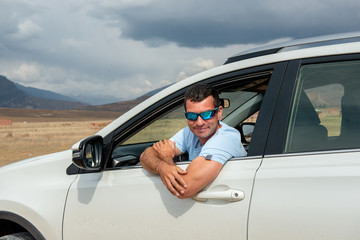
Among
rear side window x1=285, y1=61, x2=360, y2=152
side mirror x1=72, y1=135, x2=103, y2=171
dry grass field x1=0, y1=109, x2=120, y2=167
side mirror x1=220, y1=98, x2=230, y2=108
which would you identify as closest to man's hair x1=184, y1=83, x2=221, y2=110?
side mirror x1=220, y1=98, x2=230, y2=108

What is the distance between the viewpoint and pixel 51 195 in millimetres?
2504

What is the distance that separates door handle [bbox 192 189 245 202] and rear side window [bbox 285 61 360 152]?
0.34 m

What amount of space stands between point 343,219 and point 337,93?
69 cm

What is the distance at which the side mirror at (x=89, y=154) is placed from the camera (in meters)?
2.27

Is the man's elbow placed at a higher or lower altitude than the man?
lower

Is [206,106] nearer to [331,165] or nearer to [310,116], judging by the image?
[310,116]

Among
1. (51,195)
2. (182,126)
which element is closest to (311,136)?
(182,126)

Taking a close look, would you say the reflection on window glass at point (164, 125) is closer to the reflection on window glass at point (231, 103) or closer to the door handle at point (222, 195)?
the reflection on window glass at point (231, 103)

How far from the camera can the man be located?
2.04 metres

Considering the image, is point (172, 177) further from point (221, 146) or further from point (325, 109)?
point (325, 109)

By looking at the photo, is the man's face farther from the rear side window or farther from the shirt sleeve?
the rear side window

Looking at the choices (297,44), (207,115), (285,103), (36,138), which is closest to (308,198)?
(285,103)

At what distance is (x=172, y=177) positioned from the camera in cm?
209

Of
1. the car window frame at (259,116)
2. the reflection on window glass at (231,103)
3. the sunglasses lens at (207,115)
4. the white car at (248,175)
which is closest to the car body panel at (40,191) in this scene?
the white car at (248,175)
